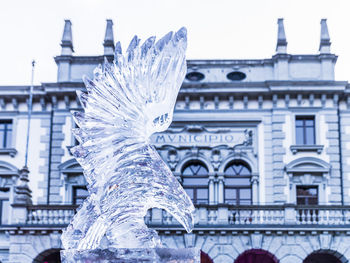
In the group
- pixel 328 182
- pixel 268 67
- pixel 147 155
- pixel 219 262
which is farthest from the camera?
pixel 268 67

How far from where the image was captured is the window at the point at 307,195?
31547mm

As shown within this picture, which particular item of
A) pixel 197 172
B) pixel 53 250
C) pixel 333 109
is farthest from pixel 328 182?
pixel 53 250

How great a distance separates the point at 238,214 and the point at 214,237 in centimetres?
146

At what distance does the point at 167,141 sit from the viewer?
32219mm

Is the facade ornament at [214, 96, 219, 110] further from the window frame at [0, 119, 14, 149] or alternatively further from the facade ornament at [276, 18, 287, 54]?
the window frame at [0, 119, 14, 149]

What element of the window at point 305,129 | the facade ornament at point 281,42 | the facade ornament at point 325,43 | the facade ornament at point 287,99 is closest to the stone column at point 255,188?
the window at point 305,129

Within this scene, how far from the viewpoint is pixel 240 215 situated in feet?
96.7

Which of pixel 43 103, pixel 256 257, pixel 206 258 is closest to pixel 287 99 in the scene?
pixel 256 257

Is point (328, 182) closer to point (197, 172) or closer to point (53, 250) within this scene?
point (197, 172)

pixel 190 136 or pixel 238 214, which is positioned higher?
pixel 190 136

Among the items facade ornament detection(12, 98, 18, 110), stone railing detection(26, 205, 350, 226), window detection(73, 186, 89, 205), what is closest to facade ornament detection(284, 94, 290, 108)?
stone railing detection(26, 205, 350, 226)

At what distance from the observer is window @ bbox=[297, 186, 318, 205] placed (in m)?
31.5

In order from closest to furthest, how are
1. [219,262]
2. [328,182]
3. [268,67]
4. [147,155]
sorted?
[147,155] < [219,262] < [328,182] < [268,67]

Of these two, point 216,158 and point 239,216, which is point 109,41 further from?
point 239,216
